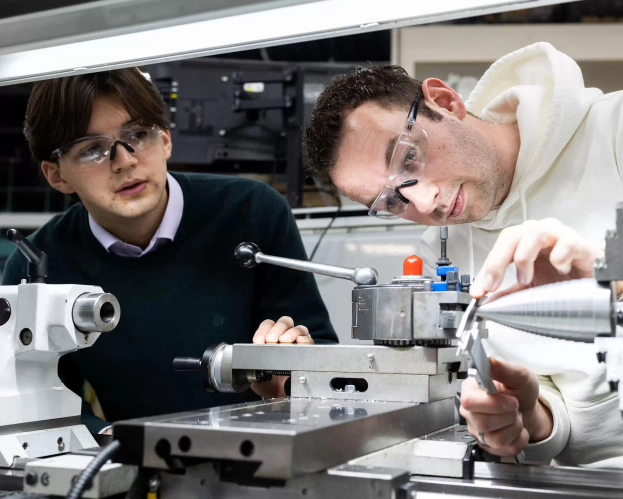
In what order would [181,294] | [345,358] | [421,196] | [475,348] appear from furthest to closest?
[181,294]
[421,196]
[345,358]
[475,348]

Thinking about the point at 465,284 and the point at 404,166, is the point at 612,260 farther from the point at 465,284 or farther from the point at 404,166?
the point at 404,166

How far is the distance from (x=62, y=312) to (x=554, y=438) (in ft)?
3.00

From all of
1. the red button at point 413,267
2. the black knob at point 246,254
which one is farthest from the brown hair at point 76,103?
the red button at point 413,267

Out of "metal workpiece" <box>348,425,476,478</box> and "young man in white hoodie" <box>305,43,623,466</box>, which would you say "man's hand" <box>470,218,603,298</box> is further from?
"young man in white hoodie" <box>305,43,623,466</box>

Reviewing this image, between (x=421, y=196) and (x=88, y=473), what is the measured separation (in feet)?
2.99

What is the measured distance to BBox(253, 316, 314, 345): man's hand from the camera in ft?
4.21

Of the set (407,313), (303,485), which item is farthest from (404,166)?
(303,485)

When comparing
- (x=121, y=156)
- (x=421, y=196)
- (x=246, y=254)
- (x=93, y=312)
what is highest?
(x=121, y=156)

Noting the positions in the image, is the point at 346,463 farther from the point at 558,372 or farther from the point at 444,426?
the point at 558,372

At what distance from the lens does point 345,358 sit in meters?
1.06

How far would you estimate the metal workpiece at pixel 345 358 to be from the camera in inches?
40.7

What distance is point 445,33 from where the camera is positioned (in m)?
2.56

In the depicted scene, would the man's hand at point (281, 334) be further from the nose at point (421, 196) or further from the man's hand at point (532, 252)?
the man's hand at point (532, 252)

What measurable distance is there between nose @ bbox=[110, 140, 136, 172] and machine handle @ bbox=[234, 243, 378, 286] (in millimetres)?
474
